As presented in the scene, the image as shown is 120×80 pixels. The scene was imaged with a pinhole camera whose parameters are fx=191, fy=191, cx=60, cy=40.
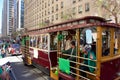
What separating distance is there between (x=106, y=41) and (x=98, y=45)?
0.75 m

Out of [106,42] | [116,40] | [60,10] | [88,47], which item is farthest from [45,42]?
[60,10]

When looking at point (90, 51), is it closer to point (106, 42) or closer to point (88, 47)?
point (88, 47)

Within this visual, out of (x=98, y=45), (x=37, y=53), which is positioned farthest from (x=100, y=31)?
(x=37, y=53)

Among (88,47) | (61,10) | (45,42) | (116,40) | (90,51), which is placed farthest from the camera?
(61,10)

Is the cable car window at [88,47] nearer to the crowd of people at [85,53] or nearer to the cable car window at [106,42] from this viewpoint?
the crowd of people at [85,53]

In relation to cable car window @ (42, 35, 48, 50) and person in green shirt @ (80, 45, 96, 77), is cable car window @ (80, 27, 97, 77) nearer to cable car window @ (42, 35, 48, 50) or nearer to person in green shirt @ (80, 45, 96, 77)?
person in green shirt @ (80, 45, 96, 77)

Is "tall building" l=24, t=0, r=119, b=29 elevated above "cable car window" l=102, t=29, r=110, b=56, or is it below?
above

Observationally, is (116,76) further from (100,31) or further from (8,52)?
(8,52)

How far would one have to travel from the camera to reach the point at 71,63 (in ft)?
23.2

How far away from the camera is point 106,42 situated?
20.6 feet

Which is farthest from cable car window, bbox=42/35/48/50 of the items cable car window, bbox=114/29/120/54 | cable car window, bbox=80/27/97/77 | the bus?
cable car window, bbox=114/29/120/54

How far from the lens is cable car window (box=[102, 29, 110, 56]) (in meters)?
5.99

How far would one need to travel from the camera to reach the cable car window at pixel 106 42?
5988 mm

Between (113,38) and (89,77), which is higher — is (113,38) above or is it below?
above
